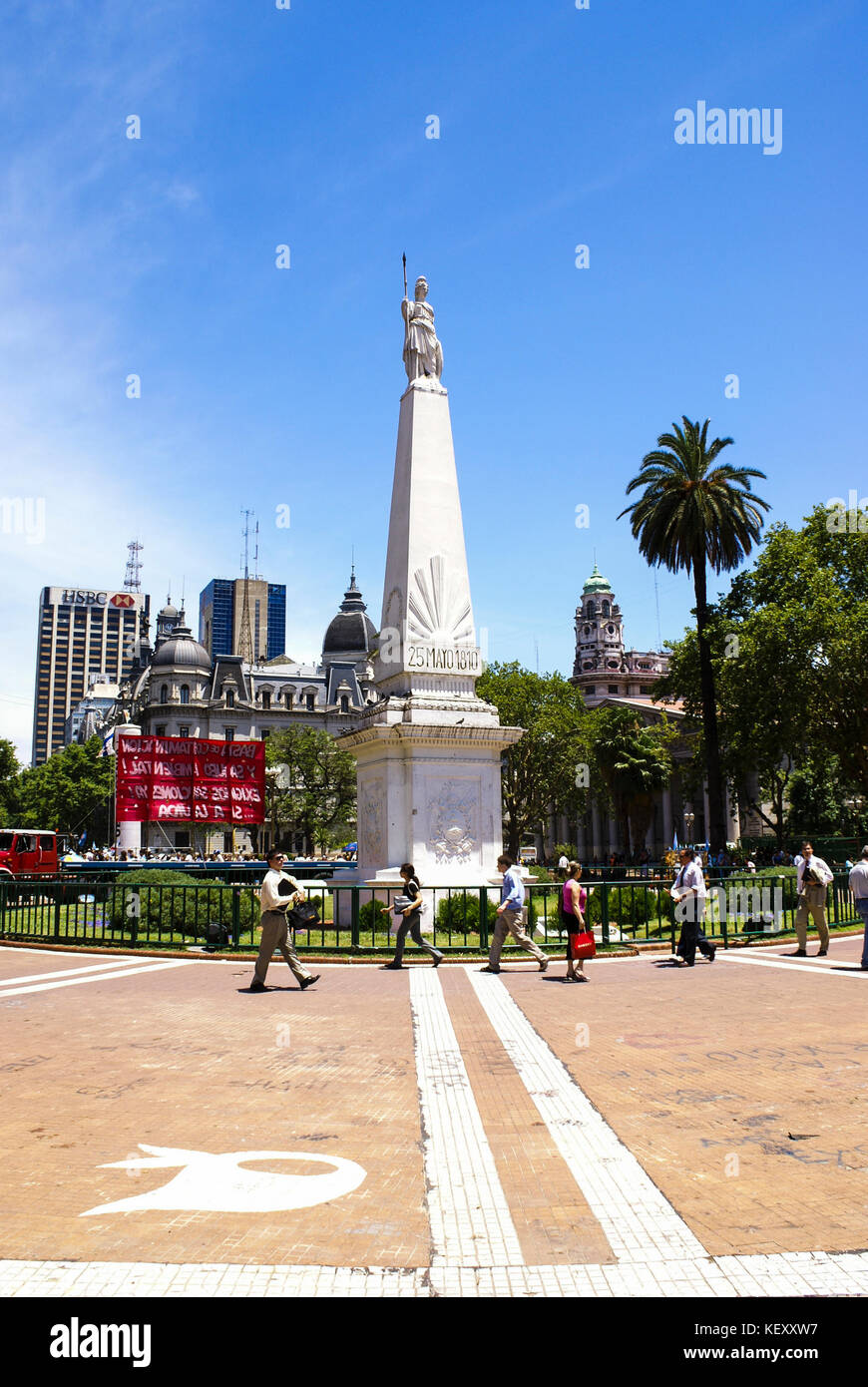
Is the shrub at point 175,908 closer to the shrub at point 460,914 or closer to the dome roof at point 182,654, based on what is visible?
the shrub at point 460,914

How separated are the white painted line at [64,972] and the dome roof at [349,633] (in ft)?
318

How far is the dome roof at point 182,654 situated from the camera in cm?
10075

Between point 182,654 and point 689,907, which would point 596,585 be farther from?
point 689,907

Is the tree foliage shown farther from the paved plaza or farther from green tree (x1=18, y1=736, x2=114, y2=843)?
green tree (x1=18, y1=736, x2=114, y2=843)

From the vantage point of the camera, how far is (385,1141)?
6.48m

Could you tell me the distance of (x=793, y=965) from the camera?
15.9 meters

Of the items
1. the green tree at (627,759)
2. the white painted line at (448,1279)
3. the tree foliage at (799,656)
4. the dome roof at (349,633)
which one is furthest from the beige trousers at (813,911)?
the dome roof at (349,633)

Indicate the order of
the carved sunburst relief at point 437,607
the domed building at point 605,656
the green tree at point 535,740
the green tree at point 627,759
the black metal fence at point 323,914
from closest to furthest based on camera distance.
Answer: the black metal fence at point 323,914 → the carved sunburst relief at point 437,607 → the green tree at point 535,740 → the green tree at point 627,759 → the domed building at point 605,656

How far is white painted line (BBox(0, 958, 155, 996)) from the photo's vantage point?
1450 centimetres

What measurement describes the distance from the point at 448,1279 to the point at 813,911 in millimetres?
13993

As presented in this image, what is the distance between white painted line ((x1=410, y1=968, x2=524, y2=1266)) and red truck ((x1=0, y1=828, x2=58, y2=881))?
103ft
